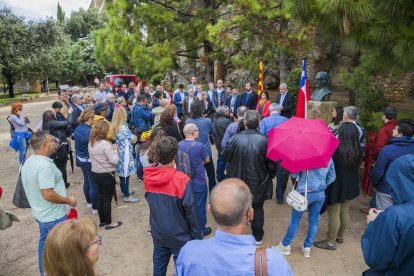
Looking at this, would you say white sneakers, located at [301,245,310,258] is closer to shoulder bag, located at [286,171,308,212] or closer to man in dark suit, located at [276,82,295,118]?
shoulder bag, located at [286,171,308,212]

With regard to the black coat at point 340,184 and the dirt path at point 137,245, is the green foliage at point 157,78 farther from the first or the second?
the black coat at point 340,184

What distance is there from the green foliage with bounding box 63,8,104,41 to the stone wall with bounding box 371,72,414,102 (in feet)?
119

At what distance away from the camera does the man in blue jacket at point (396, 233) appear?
1778 millimetres

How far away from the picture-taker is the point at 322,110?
6812 mm

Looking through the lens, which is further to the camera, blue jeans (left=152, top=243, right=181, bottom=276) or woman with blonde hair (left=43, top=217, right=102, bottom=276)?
blue jeans (left=152, top=243, right=181, bottom=276)

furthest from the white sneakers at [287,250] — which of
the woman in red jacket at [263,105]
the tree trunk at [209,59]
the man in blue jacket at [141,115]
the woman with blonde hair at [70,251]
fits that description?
the tree trunk at [209,59]

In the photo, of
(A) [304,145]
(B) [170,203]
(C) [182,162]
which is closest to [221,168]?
(C) [182,162]

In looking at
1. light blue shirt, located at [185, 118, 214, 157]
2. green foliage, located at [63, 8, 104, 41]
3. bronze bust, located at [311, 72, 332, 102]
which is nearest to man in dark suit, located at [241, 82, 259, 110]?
bronze bust, located at [311, 72, 332, 102]

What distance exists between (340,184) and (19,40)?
2722 cm

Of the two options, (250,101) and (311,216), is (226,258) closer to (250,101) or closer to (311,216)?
(311,216)

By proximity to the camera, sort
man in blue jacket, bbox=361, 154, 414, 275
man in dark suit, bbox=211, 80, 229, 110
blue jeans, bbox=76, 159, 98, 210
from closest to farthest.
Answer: man in blue jacket, bbox=361, 154, 414, 275, blue jeans, bbox=76, 159, 98, 210, man in dark suit, bbox=211, 80, 229, 110

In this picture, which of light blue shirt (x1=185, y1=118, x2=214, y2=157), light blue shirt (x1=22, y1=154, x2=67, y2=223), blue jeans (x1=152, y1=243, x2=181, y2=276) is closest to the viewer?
blue jeans (x1=152, y1=243, x2=181, y2=276)

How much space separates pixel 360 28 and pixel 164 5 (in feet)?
28.4

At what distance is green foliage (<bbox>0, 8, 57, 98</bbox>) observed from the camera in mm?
23062
